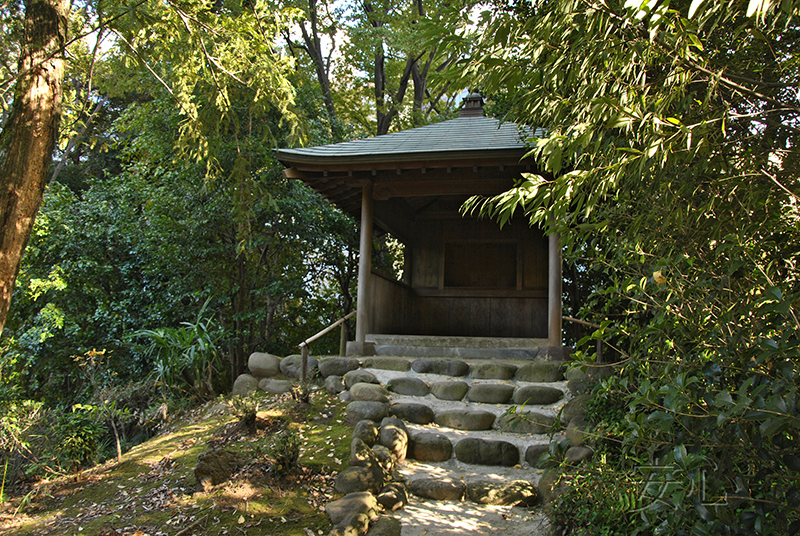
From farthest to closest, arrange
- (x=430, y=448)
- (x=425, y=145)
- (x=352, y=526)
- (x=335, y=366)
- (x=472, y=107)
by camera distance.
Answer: (x=472, y=107) < (x=425, y=145) < (x=335, y=366) < (x=430, y=448) < (x=352, y=526)

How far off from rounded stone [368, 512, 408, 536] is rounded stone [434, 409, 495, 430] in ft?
5.33

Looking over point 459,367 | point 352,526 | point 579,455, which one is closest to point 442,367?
point 459,367

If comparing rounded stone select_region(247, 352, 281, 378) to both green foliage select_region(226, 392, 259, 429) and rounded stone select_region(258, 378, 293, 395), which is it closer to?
rounded stone select_region(258, 378, 293, 395)

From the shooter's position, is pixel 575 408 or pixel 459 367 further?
pixel 459 367

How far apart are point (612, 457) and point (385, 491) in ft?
5.34

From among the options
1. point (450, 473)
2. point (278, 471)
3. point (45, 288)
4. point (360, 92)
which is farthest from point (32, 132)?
point (360, 92)

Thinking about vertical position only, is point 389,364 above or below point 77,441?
above

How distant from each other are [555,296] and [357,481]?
375 centimetres

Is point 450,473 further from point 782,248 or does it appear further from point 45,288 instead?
point 45,288

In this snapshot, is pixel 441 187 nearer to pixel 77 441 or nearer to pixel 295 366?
Result: pixel 295 366

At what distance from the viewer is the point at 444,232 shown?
9180 millimetres

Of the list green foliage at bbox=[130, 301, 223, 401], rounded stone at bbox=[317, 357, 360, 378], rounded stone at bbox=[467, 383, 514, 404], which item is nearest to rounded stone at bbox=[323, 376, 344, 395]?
rounded stone at bbox=[317, 357, 360, 378]

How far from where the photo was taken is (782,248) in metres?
2.12

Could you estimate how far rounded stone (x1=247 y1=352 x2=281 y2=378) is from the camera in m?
6.64
